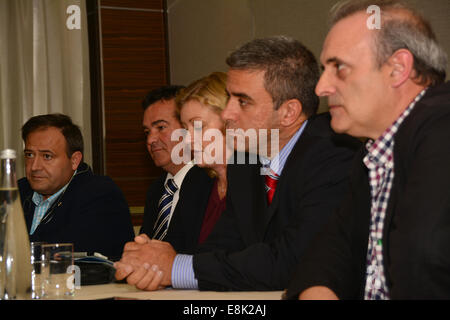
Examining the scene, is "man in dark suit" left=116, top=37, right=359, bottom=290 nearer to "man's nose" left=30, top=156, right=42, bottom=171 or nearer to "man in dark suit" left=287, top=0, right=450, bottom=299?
"man in dark suit" left=287, top=0, right=450, bottom=299

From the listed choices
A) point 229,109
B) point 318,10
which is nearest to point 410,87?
point 229,109

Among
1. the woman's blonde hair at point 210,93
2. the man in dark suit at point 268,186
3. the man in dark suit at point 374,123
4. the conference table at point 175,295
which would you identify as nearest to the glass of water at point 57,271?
the conference table at point 175,295

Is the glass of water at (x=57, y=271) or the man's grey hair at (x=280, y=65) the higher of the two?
the man's grey hair at (x=280, y=65)

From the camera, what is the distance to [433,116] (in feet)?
3.56

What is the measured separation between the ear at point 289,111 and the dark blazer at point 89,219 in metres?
1.17

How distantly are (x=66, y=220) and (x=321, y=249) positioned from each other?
1706 millimetres

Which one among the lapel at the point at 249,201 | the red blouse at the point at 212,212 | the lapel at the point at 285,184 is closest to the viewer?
the lapel at the point at 285,184

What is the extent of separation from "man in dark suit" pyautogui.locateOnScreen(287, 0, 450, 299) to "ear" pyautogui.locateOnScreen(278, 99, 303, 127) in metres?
0.49

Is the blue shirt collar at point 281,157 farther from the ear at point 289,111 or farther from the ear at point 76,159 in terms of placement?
the ear at point 76,159

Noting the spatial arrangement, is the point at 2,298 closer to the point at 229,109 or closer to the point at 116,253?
the point at 229,109

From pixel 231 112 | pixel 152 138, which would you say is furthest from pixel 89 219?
pixel 231 112

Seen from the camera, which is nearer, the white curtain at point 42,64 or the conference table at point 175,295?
the conference table at point 175,295

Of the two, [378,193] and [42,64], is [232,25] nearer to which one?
[42,64]

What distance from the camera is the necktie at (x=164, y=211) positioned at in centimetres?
272
